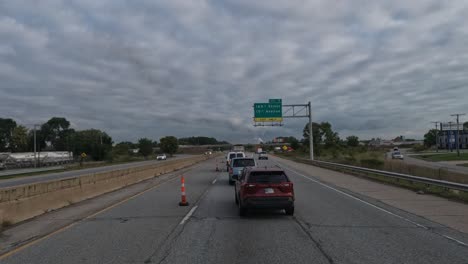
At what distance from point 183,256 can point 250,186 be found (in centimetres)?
513

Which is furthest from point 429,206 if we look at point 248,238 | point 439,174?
point 439,174

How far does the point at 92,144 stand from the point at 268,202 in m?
105

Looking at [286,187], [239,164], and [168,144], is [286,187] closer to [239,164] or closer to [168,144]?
[239,164]

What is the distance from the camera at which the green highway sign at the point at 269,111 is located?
52000 millimetres

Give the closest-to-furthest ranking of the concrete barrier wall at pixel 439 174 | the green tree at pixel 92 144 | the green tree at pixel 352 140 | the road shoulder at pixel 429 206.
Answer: the road shoulder at pixel 429 206 < the concrete barrier wall at pixel 439 174 < the green tree at pixel 92 144 < the green tree at pixel 352 140

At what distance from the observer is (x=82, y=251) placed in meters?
8.12

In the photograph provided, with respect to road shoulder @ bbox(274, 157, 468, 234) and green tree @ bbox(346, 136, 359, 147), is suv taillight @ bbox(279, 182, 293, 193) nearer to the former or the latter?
road shoulder @ bbox(274, 157, 468, 234)

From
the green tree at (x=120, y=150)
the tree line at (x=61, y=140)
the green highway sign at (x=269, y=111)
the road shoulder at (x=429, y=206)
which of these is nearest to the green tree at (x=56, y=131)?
the tree line at (x=61, y=140)

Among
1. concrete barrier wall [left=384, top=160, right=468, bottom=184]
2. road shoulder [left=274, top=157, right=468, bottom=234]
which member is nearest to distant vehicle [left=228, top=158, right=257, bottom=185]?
road shoulder [left=274, top=157, right=468, bottom=234]

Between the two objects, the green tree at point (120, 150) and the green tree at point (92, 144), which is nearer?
the green tree at point (92, 144)

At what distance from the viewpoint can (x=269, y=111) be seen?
171 ft

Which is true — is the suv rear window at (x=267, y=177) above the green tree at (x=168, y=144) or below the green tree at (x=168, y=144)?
below

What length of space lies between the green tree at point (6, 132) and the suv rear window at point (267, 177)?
147079mm

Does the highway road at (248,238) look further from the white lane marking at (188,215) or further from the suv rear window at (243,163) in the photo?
the suv rear window at (243,163)
